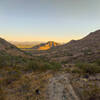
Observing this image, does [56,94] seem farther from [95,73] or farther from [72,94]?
[95,73]

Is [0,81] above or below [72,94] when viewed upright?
above

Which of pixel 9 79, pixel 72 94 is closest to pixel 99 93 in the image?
pixel 72 94

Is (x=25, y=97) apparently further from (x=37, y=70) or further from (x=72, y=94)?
(x=37, y=70)

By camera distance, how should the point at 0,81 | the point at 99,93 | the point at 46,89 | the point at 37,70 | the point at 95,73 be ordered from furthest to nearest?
the point at 37,70
the point at 95,73
the point at 0,81
the point at 46,89
the point at 99,93

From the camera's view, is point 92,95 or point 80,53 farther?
point 80,53

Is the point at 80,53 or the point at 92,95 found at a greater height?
the point at 80,53

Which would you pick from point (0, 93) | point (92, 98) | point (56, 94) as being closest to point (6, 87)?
point (0, 93)

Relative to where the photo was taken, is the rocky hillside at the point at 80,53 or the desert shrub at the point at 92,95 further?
the rocky hillside at the point at 80,53

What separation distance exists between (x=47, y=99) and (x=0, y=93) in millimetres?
2530

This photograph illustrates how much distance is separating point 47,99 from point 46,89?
904 mm

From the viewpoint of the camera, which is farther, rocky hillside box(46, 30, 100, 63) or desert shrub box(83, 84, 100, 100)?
rocky hillside box(46, 30, 100, 63)

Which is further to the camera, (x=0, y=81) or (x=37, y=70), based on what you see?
(x=37, y=70)

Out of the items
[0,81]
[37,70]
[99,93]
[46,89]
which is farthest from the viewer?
[37,70]

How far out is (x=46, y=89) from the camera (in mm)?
4805
